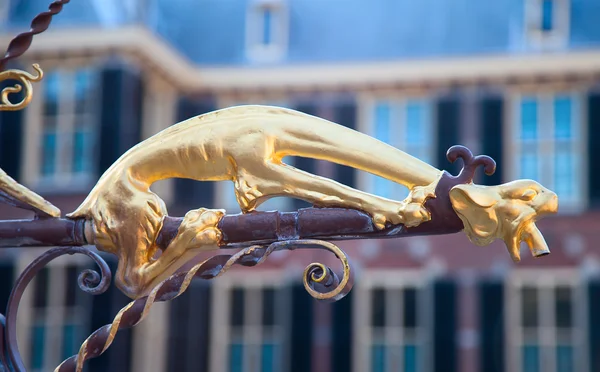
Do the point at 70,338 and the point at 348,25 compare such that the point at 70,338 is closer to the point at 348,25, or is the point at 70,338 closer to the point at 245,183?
the point at 348,25

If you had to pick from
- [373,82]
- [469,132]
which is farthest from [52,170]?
[469,132]

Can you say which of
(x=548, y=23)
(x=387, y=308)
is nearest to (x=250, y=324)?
(x=387, y=308)

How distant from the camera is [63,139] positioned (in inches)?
557

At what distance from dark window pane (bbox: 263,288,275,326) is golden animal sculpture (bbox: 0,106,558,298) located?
13472 mm

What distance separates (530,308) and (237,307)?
3869 mm

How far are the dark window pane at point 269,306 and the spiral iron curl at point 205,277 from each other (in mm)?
13462

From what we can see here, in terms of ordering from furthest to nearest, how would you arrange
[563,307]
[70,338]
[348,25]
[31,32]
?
[348,25]
[563,307]
[70,338]
[31,32]

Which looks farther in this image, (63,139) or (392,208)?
(63,139)

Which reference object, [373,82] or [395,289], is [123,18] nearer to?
[373,82]

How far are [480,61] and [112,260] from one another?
565 cm

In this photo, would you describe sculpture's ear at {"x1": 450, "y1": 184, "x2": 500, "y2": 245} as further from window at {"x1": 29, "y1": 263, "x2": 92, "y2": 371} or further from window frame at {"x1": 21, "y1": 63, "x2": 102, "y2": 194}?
window frame at {"x1": 21, "y1": 63, "x2": 102, "y2": 194}

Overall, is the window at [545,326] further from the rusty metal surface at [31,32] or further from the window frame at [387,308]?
the rusty metal surface at [31,32]

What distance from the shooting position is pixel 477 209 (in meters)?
1.26

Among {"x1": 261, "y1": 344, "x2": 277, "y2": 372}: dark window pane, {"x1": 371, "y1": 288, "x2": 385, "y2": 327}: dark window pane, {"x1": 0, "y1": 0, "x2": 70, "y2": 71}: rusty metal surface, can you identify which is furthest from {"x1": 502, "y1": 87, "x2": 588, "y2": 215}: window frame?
{"x1": 0, "y1": 0, "x2": 70, "y2": 71}: rusty metal surface
